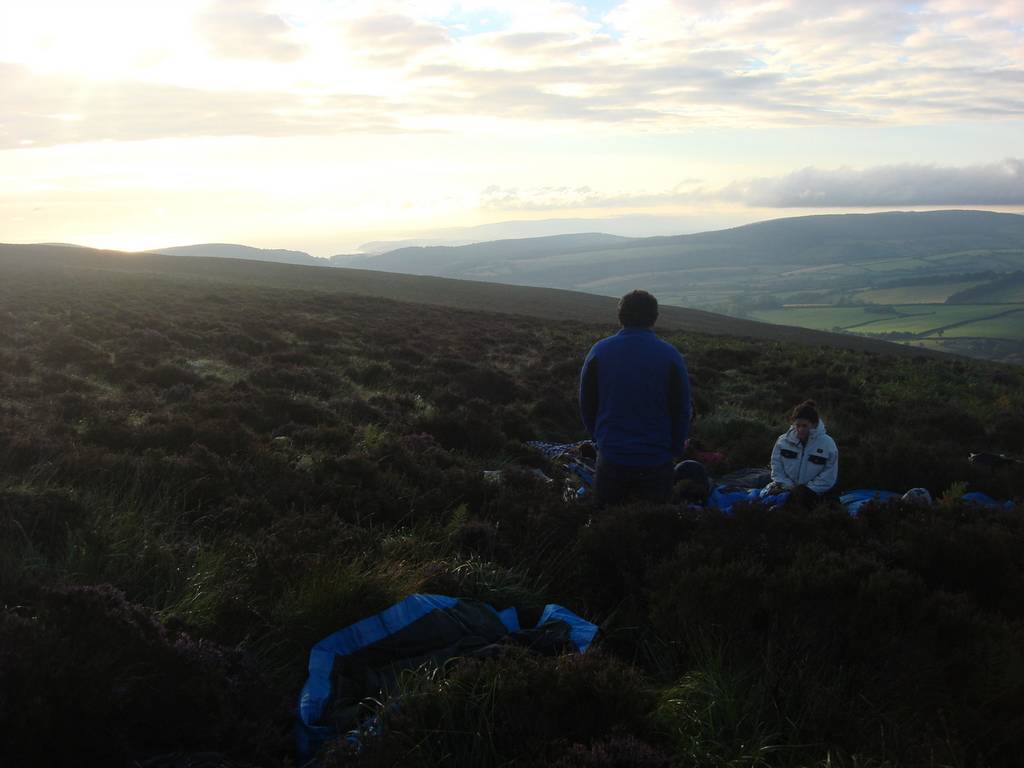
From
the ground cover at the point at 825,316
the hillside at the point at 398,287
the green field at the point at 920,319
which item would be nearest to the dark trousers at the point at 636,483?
the hillside at the point at 398,287

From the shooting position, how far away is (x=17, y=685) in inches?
98.8

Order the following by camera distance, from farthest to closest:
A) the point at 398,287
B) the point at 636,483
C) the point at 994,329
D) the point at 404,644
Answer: the point at 994,329
the point at 398,287
the point at 636,483
the point at 404,644

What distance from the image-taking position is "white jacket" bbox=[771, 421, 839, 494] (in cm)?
768

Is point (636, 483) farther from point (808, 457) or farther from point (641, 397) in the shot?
point (808, 457)

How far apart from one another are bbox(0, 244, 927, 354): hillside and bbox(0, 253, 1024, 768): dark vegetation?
38259mm

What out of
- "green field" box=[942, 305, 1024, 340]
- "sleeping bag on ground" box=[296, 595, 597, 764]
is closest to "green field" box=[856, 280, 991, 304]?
"green field" box=[942, 305, 1024, 340]

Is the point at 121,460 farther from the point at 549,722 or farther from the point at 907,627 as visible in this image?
the point at 907,627

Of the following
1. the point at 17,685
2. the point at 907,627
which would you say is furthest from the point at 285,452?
the point at 907,627

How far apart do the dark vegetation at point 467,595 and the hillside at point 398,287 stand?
38.3 metres

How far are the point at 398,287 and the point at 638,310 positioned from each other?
54.0 m

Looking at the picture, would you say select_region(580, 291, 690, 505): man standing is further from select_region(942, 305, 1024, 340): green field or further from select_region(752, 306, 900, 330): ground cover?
select_region(752, 306, 900, 330): ground cover

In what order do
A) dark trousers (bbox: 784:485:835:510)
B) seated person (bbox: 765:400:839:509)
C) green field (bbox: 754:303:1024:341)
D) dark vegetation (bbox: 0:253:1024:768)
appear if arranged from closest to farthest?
1. dark vegetation (bbox: 0:253:1024:768)
2. dark trousers (bbox: 784:485:835:510)
3. seated person (bbox: 765:400:839:509)
4. green field (bbox: 754:303:1024:341)

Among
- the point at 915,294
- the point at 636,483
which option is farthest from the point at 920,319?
the point at 636,483

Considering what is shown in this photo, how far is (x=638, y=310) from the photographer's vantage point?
18.3 feet
